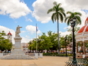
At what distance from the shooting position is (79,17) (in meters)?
46.3

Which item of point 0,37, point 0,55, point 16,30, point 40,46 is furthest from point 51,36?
point 0,55

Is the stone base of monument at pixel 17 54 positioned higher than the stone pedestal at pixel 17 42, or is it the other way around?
the stone pedestal at pixel 17 42

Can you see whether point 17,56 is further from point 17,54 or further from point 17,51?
point 17,51

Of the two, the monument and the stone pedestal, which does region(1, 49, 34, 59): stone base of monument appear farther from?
the stone pedestal

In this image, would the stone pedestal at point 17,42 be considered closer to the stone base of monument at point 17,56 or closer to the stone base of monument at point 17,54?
the stone base of monument at point 17,54

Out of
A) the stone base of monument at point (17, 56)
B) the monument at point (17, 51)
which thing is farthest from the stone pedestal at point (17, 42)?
the stone base of monument at point (17, 56)

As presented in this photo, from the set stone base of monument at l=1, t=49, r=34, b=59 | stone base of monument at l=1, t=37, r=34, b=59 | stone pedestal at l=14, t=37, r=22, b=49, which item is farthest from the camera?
stone pedestal at l=14, t=37, r=22, b=49

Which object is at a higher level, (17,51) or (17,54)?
(17,51)

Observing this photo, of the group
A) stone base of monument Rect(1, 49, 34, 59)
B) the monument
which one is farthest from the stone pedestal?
stone base of monument Rect(1, 49, 34, 59)

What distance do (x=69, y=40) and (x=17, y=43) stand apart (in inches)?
1342

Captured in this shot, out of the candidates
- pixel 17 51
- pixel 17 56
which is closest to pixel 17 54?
pixel 17 56

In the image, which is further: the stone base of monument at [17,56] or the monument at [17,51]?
the monument at [17,51]

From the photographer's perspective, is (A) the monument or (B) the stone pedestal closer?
(A) the monument

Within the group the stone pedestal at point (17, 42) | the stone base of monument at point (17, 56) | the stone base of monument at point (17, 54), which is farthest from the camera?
the stone pedestal at point (17, 42)
